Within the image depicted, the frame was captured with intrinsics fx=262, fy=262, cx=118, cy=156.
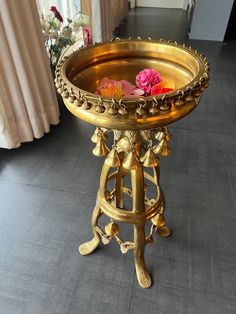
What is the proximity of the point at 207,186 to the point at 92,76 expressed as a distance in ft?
3.48

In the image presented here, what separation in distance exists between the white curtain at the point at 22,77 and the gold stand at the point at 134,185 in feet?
2.86

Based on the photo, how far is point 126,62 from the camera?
749 mm

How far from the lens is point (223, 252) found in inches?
47.2

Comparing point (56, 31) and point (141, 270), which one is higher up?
point (56, 31)

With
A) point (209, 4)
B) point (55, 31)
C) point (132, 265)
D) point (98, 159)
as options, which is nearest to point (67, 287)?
point (132, 265)

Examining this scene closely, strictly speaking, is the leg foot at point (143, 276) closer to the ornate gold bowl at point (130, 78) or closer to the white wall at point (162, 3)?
the ornate gold bowl at point (130, 78)

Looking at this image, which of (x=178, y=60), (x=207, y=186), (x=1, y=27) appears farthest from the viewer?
(x=207, y=186)

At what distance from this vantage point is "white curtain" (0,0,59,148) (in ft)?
4.60

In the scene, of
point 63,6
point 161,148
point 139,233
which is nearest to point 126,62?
point 161,148

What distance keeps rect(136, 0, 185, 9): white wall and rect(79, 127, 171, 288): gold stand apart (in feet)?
18.0

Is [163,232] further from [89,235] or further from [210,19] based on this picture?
[210,19]

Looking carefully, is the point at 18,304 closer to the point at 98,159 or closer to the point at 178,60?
the point at 98,159

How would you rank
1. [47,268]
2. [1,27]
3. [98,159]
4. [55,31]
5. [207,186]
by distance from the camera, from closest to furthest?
[47,268], [1,27], [207,186], [98,159], [55,31]

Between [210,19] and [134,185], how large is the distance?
3759 mm
